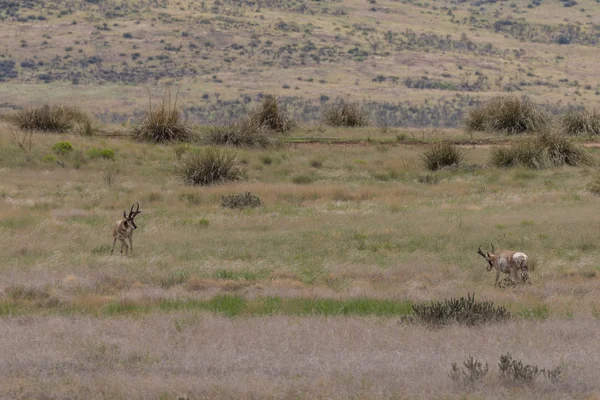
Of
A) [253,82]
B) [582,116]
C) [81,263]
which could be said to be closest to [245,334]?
[81,263]

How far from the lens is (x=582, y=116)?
36281 mm

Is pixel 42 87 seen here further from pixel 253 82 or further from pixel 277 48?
pixel 277 48

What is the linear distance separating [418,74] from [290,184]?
74.2 m

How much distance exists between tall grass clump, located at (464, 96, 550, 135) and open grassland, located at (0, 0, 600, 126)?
28.9m

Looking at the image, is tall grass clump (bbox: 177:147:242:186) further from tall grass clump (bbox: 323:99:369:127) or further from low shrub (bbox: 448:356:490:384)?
low shrub (bbox: 448:356:490:384)

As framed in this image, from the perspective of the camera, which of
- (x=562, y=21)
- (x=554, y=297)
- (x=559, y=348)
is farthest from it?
(x=562, y=21)

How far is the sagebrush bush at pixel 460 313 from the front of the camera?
1117 cm

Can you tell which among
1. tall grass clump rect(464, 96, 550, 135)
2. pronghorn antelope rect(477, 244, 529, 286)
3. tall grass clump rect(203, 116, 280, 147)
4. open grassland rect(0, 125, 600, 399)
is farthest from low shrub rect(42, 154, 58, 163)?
pronghorn antelope rect(477, 244, 529, 286)

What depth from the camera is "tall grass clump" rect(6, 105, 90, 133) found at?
33812mm

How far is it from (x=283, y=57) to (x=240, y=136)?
224ft

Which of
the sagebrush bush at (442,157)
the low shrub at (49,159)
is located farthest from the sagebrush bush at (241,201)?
the low shrub at (49,159)

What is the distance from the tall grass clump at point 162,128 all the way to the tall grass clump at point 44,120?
2.83 metres

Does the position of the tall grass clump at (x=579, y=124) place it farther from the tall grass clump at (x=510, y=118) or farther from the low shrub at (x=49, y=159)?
the low shrub at (x=49, y=159)

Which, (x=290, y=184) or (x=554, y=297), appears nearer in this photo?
(x=554, y=297)
